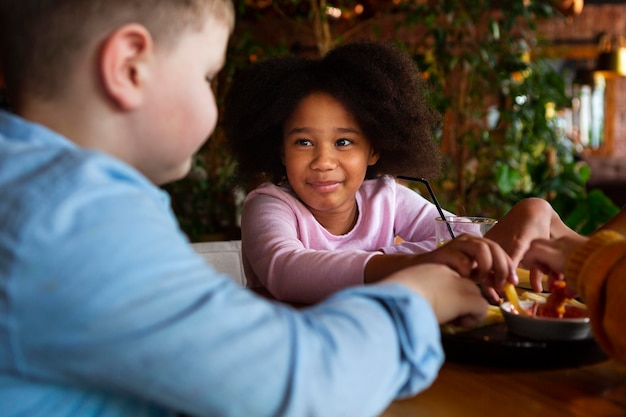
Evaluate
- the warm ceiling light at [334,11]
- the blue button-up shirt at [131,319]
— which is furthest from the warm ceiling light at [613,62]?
the blue button-up shirt at [131,319]

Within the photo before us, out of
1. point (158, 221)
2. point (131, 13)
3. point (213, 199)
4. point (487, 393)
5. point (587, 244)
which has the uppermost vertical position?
point (131, 13)

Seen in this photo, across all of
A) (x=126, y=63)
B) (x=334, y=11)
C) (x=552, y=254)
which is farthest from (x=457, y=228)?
(x=334, y=11)

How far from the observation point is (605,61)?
284 inches

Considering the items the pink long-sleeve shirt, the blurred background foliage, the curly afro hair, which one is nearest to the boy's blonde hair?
the pink long-sleeve shirt

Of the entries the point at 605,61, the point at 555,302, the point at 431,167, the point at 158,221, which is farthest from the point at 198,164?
the point at 605,61

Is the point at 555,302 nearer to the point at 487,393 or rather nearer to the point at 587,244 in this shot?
the point at 587,244

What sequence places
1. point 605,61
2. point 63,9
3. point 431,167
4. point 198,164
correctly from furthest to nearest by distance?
point 605,61, point 198,164, point 431,167, point 63,9

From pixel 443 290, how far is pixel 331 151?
2.33 ft

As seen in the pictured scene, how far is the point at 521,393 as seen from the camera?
0.73 metres

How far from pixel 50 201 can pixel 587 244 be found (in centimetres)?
61

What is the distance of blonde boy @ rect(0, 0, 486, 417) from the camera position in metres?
0.49

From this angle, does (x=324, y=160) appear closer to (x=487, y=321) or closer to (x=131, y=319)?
(x=487, y=321)

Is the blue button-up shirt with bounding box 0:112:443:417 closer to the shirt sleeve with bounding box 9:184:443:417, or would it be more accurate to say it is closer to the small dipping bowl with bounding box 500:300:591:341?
the shirt sleeve with bounding box 9:184:443:417

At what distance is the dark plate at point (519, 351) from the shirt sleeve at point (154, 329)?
0.29 meters
